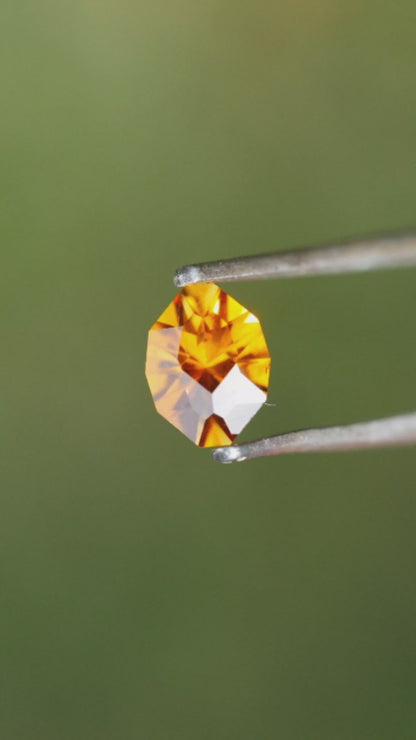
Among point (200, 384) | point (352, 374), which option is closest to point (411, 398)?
point (352, 374)

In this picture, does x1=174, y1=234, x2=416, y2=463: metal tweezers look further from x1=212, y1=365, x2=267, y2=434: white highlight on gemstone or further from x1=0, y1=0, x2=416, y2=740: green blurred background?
x1=0, y1=0, x2=416, y2=740: green blurred background

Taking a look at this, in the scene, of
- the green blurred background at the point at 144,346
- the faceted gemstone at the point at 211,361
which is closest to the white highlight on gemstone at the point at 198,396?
the faceted gemstone at the point at 211,361

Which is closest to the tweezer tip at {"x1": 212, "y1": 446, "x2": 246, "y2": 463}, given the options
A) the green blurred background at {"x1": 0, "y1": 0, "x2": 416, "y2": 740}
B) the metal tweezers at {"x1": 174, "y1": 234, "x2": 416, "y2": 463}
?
the metal tweezers at {"x1": 174, "y1": 234, "x2": 416, "y2": 463}

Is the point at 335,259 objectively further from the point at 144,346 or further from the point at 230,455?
the point at 144,346

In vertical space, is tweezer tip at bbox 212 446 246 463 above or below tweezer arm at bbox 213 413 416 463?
below

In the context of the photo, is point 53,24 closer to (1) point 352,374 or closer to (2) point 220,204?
(2) point 220,204

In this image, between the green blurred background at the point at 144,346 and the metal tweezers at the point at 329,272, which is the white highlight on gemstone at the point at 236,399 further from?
the green blurred background at the point at 144,346

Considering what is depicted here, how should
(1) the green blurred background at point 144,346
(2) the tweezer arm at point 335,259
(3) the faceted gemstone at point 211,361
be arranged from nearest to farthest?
(2) the tweezer arm at point 335,259 → (3) the faceted gemstone at point 211,361 → (1) the green blurred background at point 144,346
